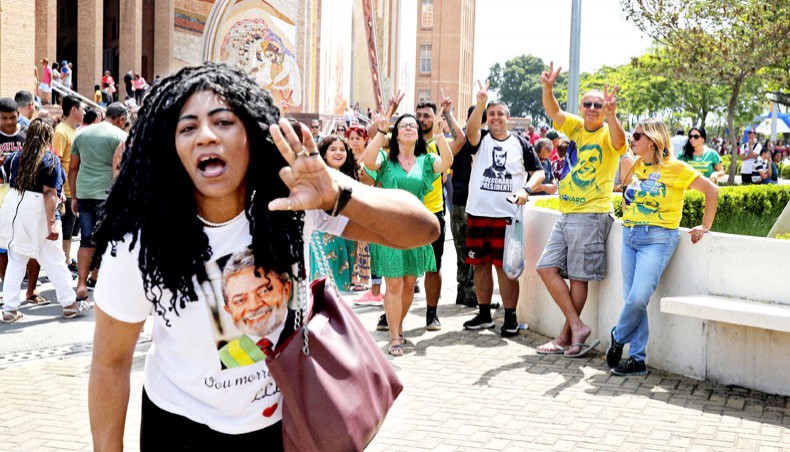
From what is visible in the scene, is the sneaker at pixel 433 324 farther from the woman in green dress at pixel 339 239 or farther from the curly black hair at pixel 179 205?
the curly black hair at pixel 179 205

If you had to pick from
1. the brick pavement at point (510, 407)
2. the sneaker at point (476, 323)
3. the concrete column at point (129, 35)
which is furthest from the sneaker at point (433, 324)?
the concrete column at point (129, 35)

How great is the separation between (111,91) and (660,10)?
1722 centimetres

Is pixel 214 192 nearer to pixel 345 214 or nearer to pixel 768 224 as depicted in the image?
pixel 345 214

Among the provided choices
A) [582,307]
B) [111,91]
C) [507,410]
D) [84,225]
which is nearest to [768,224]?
[582,307]

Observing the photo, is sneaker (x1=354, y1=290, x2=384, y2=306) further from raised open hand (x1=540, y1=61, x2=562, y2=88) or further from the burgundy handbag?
the burgundy handbag

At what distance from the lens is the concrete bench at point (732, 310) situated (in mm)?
6230

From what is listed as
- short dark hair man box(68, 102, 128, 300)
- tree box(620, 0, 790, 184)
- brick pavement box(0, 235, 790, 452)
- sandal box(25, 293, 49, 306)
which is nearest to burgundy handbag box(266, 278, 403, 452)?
brick pavement box(0, 235, 790, 452)

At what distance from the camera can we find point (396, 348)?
766 centimetres

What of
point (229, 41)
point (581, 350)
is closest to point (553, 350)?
point (581, 350)

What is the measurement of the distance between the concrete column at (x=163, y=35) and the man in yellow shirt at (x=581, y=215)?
3330 cm

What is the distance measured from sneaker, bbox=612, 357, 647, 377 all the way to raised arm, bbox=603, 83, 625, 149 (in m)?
1.61

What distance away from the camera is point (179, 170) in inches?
100

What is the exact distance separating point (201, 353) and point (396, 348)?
5.19 m

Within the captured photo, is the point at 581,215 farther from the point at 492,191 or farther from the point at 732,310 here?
the point at 732,310
